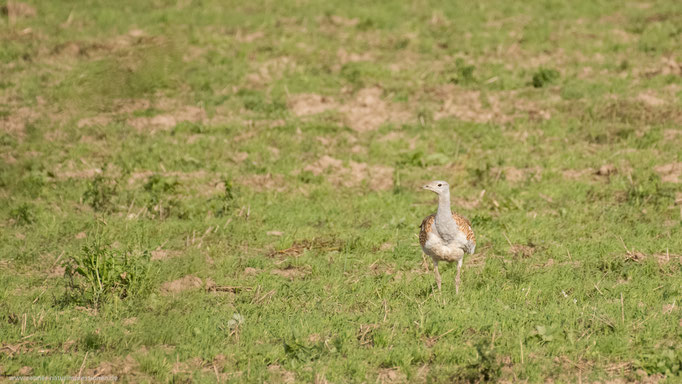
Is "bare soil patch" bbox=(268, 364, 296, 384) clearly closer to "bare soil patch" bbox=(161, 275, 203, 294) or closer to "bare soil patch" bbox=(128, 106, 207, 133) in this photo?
"bare soil patch" bbox=(161, 275, 203, 294)

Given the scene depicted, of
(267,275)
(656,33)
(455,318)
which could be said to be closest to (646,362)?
(455,318)

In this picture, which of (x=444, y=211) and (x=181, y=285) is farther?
(x=181, y=285)

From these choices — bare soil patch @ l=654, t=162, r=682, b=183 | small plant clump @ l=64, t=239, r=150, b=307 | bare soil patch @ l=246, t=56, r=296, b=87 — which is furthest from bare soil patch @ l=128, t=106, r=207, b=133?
bare soil patch @ l=654, t=162, r=682, b=183

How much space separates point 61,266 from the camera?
1038 centimetres

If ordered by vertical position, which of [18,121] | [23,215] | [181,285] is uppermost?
[18,121]

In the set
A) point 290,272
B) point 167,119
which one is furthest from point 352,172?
point 167,119

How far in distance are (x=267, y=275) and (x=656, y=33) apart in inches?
495

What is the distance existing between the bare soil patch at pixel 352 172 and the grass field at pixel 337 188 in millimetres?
57

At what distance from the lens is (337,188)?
44.9 ft

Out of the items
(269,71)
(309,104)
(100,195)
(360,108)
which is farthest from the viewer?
(269,71)

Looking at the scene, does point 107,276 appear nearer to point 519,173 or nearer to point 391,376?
point 391,376

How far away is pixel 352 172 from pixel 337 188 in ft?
2.07

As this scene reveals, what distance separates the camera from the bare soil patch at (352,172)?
A: 13859 mm

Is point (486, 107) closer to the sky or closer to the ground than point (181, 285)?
closer to the ground
